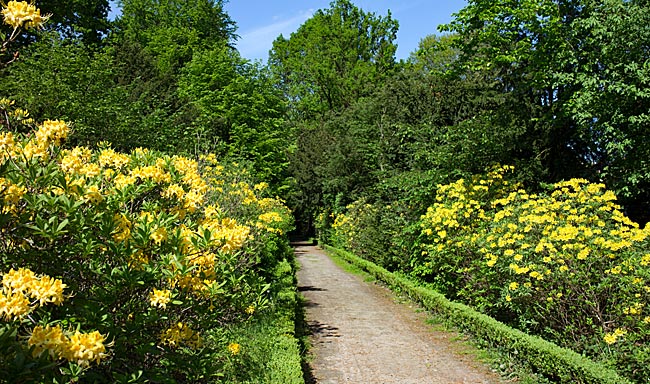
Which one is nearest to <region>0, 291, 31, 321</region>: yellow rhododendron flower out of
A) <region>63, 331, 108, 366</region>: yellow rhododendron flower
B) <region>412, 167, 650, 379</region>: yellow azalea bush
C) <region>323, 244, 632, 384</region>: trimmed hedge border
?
<region>63, 331, 108, 366</region>: yellow rhododendron flower

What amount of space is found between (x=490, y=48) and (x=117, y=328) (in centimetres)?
1006

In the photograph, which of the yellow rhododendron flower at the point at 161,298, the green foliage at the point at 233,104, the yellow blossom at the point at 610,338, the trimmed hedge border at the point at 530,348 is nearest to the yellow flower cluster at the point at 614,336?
the yellow blossom at the point at 610,338

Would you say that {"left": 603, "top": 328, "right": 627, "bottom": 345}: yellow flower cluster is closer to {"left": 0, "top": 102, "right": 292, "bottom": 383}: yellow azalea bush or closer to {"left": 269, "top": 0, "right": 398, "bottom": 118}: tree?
{"left": 0, "top": 102, "right": 292, "bottom": 383}: yellow azalea bush

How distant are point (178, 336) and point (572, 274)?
4.94 m

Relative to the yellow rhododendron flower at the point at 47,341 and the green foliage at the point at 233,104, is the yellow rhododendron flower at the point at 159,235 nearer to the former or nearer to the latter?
the yellow rhododendron flower at the point at 47,341

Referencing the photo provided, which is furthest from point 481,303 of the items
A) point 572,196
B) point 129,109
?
point 129,109

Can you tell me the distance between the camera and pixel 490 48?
10.7m

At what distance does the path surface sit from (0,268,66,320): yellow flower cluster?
505 cm

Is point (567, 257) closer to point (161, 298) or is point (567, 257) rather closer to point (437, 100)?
point (161, 298)

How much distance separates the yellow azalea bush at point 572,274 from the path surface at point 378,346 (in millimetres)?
1026

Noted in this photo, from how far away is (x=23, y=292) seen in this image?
1.79 meters

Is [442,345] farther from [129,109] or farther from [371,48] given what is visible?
[371,48]

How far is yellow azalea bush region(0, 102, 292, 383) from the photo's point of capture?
1.75 meters

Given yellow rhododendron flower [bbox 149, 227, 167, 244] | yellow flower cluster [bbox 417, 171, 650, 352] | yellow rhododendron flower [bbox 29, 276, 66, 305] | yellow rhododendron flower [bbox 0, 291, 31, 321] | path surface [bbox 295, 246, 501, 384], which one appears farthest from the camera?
path surface [bbox 295, 246, 501, 384]
